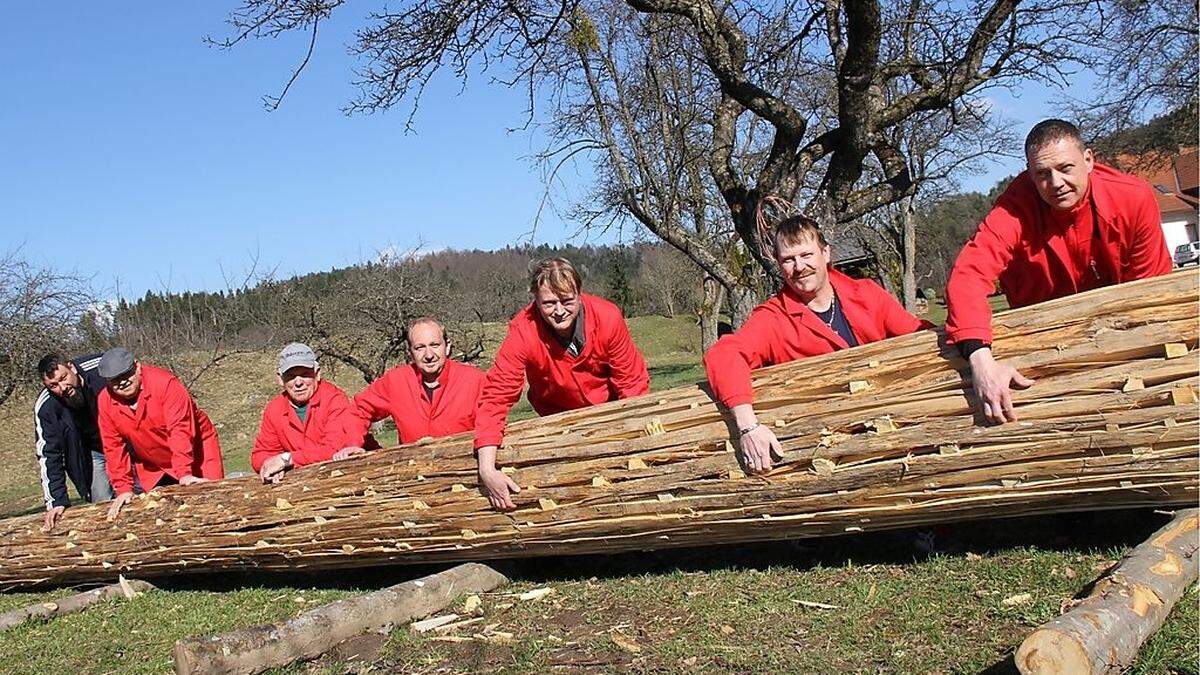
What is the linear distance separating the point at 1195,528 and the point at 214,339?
59.0ft

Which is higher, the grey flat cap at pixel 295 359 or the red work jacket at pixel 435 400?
the grey flat cap at pixel 295 359

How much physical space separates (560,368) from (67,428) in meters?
4.51

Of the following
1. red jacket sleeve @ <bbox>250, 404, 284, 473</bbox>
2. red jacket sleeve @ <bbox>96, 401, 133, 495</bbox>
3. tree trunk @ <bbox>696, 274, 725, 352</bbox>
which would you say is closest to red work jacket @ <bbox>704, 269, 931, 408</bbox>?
red jacket sleeve @ <bbox>250, 404, 284, 473</bbox>

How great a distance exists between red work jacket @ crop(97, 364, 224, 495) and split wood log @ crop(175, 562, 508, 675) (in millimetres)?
2399

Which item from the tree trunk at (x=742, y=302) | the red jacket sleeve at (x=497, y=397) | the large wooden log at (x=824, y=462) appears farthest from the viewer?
the tree trunk at (x=742, y=302)

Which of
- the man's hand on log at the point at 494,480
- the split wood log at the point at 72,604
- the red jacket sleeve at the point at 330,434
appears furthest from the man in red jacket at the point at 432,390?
the split wood log at the point at 72,604

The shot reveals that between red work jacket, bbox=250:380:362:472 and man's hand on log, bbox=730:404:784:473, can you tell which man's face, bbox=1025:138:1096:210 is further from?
red work jacket, bbox=250:380:362:472

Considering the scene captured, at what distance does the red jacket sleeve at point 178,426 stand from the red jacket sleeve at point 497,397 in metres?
2.80

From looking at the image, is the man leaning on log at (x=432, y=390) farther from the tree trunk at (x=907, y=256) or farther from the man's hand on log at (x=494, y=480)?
the tree trunk at (x=907, y=256)

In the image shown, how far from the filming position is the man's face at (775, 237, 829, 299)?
13.0 ft

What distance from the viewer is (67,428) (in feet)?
23.5

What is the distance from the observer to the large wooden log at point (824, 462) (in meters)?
3.27

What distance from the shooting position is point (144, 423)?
6461 millimetres

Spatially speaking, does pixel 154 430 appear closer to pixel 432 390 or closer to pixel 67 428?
pixel 67 428
